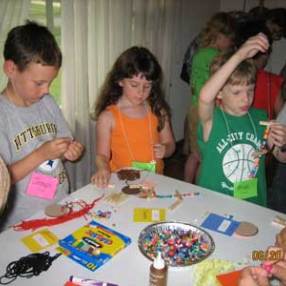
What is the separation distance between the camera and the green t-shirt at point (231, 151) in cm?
182

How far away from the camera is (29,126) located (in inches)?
66.7

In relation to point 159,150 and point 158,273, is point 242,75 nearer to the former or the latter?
point 159,150

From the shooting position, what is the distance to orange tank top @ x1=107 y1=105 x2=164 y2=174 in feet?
6.94

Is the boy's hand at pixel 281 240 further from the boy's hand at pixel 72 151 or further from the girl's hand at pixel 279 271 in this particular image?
the boy's hand at pixel 72 151

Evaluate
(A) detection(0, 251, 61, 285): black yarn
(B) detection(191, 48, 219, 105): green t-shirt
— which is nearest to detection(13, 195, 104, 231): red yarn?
(A) detection(0, 251, 61, 285): black yarn

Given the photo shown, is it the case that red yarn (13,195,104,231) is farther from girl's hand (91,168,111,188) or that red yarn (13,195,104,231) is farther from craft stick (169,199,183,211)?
Result: craft stick (169,199,183,211)

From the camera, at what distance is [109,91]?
219 cm

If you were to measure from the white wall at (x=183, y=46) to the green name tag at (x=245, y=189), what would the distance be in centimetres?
254

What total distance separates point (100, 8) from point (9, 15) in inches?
32.7

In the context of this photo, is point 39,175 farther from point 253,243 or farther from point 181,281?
point 253,243

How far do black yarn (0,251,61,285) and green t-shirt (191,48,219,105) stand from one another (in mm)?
2104

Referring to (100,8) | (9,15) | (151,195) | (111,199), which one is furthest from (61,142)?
(100,8)

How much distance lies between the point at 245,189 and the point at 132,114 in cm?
78

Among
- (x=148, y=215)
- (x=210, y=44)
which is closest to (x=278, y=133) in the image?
(x=148, y=215)
